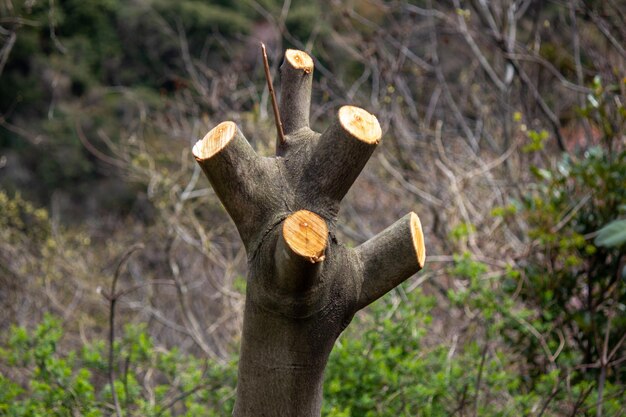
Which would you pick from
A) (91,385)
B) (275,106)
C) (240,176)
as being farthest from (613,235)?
(91,385)

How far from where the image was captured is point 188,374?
3.29m

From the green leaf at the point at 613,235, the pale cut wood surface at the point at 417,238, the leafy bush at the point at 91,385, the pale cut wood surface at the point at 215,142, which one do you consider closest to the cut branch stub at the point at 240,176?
the pale cut wood surface at the point at 215,142

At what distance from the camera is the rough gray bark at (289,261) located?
5.89 feet

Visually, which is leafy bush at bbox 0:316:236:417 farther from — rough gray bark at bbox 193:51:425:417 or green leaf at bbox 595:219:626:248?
green leaf at bbox 595:219:626:248

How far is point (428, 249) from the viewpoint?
5645 millimetres

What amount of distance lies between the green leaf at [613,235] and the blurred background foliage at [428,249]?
2 centimetres

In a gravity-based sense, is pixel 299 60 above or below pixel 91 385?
above

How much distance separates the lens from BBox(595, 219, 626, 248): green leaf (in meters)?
2.92

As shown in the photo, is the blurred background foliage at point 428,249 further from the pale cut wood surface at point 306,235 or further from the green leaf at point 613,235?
the pale cut wood surface at point 306,235

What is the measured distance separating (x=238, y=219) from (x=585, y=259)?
2.36m

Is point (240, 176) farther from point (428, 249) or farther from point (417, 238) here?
point (428, 249)

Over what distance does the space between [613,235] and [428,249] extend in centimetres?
270

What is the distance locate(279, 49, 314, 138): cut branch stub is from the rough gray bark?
57mm

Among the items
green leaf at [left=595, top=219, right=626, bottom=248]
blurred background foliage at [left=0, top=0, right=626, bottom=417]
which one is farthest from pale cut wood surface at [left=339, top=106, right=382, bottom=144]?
green leaf at [left=595, top=219, right=626, bottom=248]
